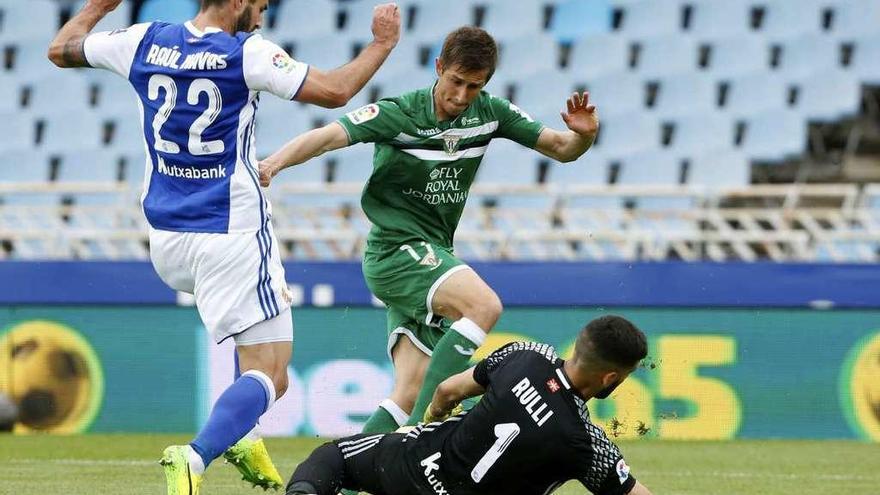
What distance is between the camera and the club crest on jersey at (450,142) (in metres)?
6.82

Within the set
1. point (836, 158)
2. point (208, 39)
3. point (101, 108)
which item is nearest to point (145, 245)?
point (101, 108)

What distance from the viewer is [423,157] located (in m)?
6.80

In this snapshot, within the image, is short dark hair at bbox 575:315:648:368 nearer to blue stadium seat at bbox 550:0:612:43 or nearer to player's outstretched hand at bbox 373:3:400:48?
player's outstretched hand at bbox 373:3:400:48

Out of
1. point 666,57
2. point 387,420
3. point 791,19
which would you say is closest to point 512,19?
point 666,57

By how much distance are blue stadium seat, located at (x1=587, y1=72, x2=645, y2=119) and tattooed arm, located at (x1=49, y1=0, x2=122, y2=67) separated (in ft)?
35.5

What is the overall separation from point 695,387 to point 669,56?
253 inches

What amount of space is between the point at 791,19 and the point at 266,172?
12.1 m

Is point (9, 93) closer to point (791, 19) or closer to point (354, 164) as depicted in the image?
point (354, 164)

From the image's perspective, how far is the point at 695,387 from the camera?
437 inches

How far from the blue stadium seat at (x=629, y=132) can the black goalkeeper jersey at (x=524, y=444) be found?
35.1 ft

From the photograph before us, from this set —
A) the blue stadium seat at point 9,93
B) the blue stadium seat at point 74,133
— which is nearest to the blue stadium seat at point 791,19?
the blue stadium seat at point 74,133

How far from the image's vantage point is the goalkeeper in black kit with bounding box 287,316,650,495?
5180 millimetres

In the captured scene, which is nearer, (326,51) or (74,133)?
(74,133)

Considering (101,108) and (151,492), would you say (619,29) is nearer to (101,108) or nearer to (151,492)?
(101,108)
